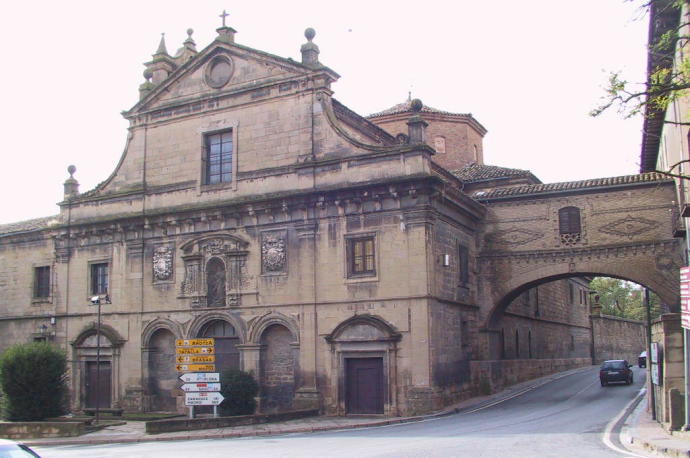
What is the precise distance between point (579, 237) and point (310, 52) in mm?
12247

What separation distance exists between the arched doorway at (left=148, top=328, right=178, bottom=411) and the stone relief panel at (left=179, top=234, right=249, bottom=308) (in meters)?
2.06

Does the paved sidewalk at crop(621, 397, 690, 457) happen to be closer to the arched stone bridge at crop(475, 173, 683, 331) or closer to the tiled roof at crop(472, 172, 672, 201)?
the arched stone bridge at crop(475, 173, 683, 331)

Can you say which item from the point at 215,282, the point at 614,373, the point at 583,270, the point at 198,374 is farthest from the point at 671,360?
the point at 614,373

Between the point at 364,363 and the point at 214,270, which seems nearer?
the point at 364,363

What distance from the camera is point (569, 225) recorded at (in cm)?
2927

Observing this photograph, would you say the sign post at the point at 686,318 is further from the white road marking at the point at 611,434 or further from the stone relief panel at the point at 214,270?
the stone relief panel at the point at 214,270

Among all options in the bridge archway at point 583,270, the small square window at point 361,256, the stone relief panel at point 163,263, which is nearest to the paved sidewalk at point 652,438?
the bridge archway at point 583,270

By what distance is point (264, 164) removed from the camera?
93.5ft

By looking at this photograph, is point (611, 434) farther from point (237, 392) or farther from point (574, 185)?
point (574, 185)

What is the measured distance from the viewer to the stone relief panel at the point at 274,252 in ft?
89.8

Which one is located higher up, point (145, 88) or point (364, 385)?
point (145, 88)

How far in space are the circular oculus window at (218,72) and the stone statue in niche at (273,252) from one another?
22.1 ft

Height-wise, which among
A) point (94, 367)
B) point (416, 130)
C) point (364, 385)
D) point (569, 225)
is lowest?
point (364, 385)

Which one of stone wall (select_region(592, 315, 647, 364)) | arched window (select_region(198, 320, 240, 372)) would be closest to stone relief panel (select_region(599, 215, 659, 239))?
arched window (select_region(198, 320, 240, 372))
